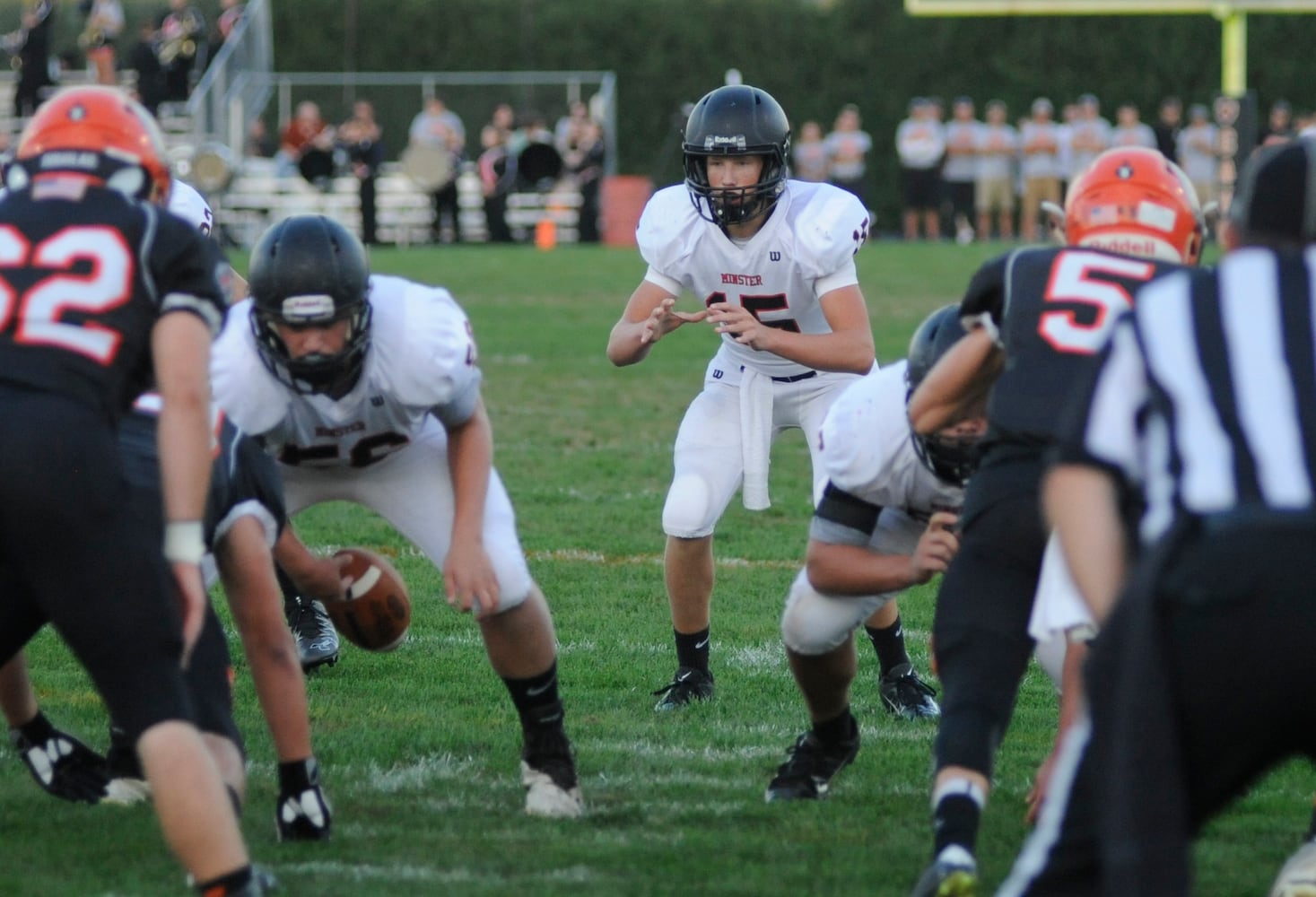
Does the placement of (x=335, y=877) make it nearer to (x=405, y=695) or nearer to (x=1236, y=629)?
(x=405, y=695)

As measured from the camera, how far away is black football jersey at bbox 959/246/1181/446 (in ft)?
10.9

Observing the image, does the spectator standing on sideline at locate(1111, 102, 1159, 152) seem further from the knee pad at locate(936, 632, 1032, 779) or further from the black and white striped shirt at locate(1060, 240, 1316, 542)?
the black and white striped shirt at locate(1060, 240, 1316, 542)

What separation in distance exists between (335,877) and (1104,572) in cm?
176

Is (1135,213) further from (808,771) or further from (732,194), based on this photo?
(732,194)

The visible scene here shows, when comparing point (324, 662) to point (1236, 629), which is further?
point (324, 662)

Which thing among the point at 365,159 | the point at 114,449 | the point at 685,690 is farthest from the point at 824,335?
the point at 365,159

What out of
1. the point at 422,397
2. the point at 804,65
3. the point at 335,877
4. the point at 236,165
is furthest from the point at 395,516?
the point at 804,65

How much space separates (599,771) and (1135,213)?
5.97 ft

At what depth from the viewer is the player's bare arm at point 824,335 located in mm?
4984

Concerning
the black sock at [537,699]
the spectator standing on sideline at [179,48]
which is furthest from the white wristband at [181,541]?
the spectator standing on sideline at [179,48]

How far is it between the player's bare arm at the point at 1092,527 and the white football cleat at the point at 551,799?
183 centimetres

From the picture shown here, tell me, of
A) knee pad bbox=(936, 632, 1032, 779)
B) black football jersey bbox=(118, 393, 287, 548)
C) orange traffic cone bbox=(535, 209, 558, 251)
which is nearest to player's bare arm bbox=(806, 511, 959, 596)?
knee pad bbox=(936, 632, 1032, 779)

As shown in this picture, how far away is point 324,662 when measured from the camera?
18.1 ft

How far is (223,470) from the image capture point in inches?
149
